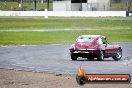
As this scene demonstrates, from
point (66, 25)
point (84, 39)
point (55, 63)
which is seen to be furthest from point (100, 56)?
point (66, 25)

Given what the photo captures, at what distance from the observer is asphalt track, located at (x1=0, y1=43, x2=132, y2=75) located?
874 inches

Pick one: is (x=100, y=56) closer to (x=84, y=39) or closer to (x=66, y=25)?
(x=84, y=39)

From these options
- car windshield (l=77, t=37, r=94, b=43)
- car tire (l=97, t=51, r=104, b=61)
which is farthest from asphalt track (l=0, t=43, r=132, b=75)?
car windshield (l=77, t=37, r=94, b=43)

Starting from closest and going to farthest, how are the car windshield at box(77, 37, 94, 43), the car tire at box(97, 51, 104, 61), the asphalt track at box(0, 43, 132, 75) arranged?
1. the asphalt track at box(0, 43, 132, 75)
2. the car windshield at box(77, 37, 94, 43)
3. the car tire at box(97, 51, 104, 61)

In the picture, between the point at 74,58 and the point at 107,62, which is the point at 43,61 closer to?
the point at 74,58

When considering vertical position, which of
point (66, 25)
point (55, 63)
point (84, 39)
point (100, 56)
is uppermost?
point (84, 39)

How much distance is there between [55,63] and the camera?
25.2m

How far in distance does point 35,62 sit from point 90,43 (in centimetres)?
293

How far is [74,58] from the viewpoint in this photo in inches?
1038

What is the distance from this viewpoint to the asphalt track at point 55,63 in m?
22.2

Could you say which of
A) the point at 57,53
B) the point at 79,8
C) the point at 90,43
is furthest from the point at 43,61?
the point at 79,8

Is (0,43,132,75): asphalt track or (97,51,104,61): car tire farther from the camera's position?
(97,51,104,61): car tire

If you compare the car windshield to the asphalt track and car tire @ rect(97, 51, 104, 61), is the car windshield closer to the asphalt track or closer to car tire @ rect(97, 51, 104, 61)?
car tire @ rect(97, 51, 104, 61)

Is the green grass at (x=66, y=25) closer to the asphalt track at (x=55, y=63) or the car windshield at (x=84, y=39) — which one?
the asphalt track at (x=55, y=63)
